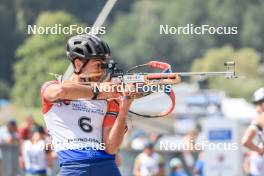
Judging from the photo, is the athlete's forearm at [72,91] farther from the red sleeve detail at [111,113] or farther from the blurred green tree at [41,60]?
the blurred green tree at [41,60]

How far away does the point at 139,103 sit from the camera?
759cm

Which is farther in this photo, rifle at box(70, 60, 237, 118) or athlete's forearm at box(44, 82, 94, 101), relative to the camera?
athlete's forearm at box(44, 82, 94, 101)

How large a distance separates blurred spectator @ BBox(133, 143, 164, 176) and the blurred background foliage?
965 inches

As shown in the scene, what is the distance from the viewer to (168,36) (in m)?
84.7

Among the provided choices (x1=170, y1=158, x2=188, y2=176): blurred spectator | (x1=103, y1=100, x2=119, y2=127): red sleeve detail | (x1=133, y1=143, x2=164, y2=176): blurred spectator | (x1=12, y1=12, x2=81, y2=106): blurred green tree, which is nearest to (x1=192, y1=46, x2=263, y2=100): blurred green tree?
(x1=12, y1=12, x2=81, y2=106): blurred green tree

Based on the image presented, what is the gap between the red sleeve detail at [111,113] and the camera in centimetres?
703

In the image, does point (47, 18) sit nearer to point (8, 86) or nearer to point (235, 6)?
point (8, 86)

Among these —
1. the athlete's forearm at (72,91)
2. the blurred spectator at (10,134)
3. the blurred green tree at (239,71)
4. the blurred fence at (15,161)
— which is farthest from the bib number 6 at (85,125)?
the blurred green tree at (239,71)

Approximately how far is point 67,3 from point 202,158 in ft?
141

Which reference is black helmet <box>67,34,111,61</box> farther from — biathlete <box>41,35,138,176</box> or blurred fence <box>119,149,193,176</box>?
blurred fence <box>119,149,193,176</box>

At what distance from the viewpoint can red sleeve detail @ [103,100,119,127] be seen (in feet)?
23.1

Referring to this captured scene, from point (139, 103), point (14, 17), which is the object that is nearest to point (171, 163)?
point (139, 103)

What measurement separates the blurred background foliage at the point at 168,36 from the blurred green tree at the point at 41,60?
283 cm

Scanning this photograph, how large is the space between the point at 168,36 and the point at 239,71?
70.9 feet
